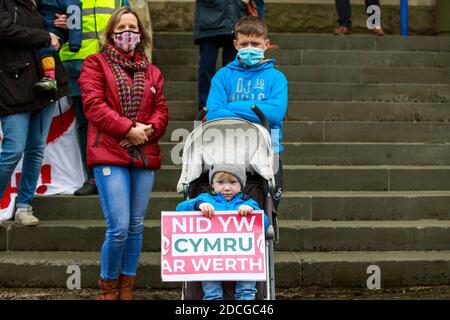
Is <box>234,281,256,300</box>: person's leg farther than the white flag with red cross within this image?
No

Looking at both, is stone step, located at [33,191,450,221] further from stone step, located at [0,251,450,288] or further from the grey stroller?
the grey stroller

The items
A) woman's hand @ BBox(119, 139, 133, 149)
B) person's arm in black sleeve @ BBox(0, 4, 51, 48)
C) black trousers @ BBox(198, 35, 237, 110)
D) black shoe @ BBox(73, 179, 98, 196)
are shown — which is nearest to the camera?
woman's hand @ BBox(119, 139, 133, 149)

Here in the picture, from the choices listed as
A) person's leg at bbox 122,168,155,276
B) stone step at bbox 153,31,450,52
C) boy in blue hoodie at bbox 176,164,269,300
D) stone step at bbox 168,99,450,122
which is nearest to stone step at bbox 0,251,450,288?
person's leg at bbox 122,168,155,276

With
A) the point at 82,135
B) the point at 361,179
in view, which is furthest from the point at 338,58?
the point at 82,135

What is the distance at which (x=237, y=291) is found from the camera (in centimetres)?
423

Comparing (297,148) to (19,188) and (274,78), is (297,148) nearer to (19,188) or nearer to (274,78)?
(274,78)

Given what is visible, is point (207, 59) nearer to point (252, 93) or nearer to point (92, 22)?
point (92, 22)

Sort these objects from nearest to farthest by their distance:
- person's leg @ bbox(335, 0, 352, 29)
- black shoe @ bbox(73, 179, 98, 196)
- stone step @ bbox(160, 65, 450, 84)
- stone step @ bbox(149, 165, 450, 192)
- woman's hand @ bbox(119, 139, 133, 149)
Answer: woman's hand @ bbox(119, 139, 133, 149), black shoe @ bbox(73, 179, 98, 196), stone step @ bbox(149, 165, 450, 192), stone step @ bbox(160, 65, 450, 84), person's leg @ bbox(335, 0, 352, 29)

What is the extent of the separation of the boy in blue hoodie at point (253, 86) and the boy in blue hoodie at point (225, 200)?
458 mm

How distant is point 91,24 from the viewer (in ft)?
20.6

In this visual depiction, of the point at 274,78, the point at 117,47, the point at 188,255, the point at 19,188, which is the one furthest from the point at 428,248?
the point at 19,188

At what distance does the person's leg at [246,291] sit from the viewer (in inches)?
166

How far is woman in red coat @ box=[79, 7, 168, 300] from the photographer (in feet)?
15.4
